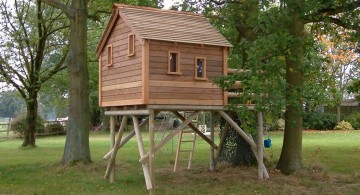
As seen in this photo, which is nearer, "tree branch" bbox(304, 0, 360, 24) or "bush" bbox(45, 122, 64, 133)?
"tree branch" bbox(304, 0, 360, 24)

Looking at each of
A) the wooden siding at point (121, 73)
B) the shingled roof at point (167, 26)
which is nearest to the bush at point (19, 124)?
the wooden siding at point (121, 73)

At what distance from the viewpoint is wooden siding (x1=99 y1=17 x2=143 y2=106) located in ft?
43.4

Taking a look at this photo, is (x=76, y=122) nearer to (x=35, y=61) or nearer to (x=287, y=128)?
(x=287, y=128)

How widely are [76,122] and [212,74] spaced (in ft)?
22.4

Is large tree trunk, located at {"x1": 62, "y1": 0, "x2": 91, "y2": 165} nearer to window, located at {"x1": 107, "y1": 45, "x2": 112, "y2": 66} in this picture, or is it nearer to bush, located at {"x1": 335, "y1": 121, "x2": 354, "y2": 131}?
window, located at {"x1": 107, "y1": 45, "x2": 112, "y2": 66}

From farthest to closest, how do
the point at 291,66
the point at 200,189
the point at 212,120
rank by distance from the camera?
1. the point at 212,120
2. the point at 291,66
3. the point at 200,189

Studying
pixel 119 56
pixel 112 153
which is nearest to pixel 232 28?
pixel 119 56

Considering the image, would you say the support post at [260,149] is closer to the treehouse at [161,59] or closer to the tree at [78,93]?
the treehouse at [161,59]

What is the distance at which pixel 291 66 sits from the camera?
1511cm

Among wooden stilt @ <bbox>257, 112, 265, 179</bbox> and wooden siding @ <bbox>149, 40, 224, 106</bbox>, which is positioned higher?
wooden siding @ <bbox>149, 40, 224, 106</bbox>

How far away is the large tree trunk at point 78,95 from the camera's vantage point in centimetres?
1844

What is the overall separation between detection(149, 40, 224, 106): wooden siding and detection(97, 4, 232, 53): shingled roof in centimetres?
19

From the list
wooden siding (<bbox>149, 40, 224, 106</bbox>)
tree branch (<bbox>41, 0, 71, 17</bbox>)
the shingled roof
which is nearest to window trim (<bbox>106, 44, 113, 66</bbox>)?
the shingled roof

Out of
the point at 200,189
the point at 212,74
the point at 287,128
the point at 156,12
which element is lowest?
the point at 200,189
